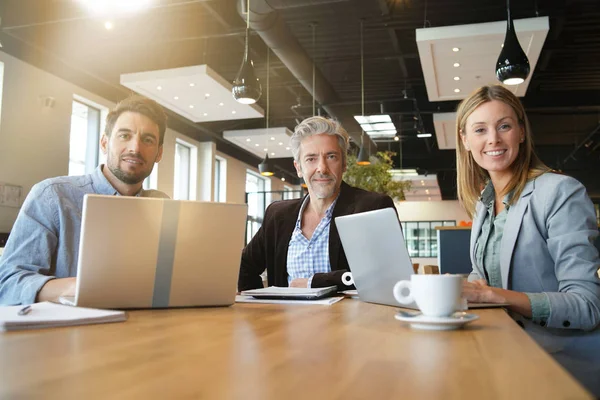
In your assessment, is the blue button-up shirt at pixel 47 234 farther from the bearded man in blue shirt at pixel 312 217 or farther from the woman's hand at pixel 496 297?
the woman's hand at pixel 496 297

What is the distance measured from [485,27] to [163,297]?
5884 millimetres

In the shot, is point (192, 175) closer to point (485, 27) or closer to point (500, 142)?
point (485, 27)

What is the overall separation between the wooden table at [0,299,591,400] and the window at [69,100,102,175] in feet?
29.6

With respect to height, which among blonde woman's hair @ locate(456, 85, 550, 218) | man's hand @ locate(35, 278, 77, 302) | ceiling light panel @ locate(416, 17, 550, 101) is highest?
ceiling light panel @ locate(416, 17, 550, 101)

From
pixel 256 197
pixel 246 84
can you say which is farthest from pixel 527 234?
pixel 256 197

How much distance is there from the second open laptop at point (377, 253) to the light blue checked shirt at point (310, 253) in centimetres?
88

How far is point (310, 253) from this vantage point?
2.64m

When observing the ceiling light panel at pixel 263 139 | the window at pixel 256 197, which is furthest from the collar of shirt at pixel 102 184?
the window at pixel 256 197

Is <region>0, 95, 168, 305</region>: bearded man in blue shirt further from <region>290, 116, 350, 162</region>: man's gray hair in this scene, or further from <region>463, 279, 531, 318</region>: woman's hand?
<region>463, 279, 531, 318</region>: woman's hand

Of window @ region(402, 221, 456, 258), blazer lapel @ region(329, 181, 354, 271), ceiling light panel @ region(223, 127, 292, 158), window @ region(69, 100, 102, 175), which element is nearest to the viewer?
blazer lapel @ region(329, 181, 354, 271)

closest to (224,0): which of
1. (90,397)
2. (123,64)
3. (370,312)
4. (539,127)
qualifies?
(123,64)

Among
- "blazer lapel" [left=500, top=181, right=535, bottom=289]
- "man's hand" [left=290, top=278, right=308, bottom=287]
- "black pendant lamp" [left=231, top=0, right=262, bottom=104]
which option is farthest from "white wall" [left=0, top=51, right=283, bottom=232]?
"blazer lapel" [left=500, top=181, right=535, bottom=289]

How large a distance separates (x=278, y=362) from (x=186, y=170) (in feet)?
44.5

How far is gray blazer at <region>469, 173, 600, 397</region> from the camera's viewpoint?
5.05 ft
